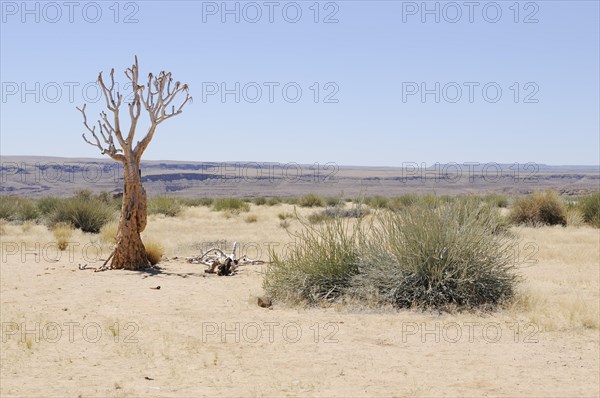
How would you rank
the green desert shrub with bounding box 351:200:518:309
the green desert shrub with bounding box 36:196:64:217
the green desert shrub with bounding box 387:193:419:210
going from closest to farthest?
the green desert shrub with bounding box 351:200:518:309, the green desert shrub with bounding box 387:193:419:210, the green desert shrub with bounding box 36:196:64:217

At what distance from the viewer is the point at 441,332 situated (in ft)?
A: 31.3

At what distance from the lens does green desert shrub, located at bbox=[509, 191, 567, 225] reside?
1016 inches

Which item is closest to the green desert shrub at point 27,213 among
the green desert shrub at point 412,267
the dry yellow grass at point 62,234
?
the dry yellow grass at point 62,234

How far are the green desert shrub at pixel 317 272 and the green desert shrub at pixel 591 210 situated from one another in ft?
53.3

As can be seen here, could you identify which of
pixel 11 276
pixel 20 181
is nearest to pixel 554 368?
pixel 11 276

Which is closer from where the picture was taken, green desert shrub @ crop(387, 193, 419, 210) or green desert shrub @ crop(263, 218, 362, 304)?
green desert shrub @ crop(263, 218, 362, 304)

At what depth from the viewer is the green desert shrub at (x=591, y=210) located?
25.3 metres

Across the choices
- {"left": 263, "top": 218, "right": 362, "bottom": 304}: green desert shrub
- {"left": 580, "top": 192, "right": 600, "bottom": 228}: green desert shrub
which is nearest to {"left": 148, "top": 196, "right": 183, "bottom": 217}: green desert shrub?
{"left": 580, "top": 192, "right": 600, "bottom": 228}: green desert shrub

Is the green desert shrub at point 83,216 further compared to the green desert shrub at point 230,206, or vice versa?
the green desert shrub at point 230,206

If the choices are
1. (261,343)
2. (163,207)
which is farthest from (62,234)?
(261,343)

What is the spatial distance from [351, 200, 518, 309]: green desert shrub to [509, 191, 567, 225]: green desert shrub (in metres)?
15.2

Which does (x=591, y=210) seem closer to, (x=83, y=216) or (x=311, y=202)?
(x=83, y=216)

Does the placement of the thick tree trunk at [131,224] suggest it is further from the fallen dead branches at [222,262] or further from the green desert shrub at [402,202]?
the green desert shrub at [402,202]

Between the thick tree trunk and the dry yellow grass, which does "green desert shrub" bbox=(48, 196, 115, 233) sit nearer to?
the dry yellow grass
